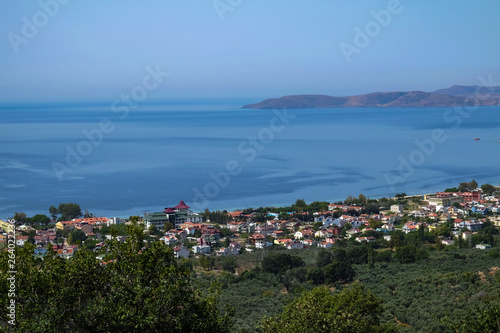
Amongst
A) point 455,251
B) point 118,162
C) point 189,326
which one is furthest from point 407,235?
point 118,162

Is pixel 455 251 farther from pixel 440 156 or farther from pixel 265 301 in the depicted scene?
pixel 440 156

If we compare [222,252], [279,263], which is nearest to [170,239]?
[222,252]

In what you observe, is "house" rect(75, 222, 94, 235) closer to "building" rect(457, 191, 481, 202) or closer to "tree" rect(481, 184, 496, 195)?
"building" rect(457, 191, 481, 202)

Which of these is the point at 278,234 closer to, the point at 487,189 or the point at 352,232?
the point at 352,232

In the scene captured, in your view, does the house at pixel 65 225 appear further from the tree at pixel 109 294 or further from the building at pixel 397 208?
the tree at pixel 109 294

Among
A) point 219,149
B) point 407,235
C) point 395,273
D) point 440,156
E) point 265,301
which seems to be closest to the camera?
point 265,301
